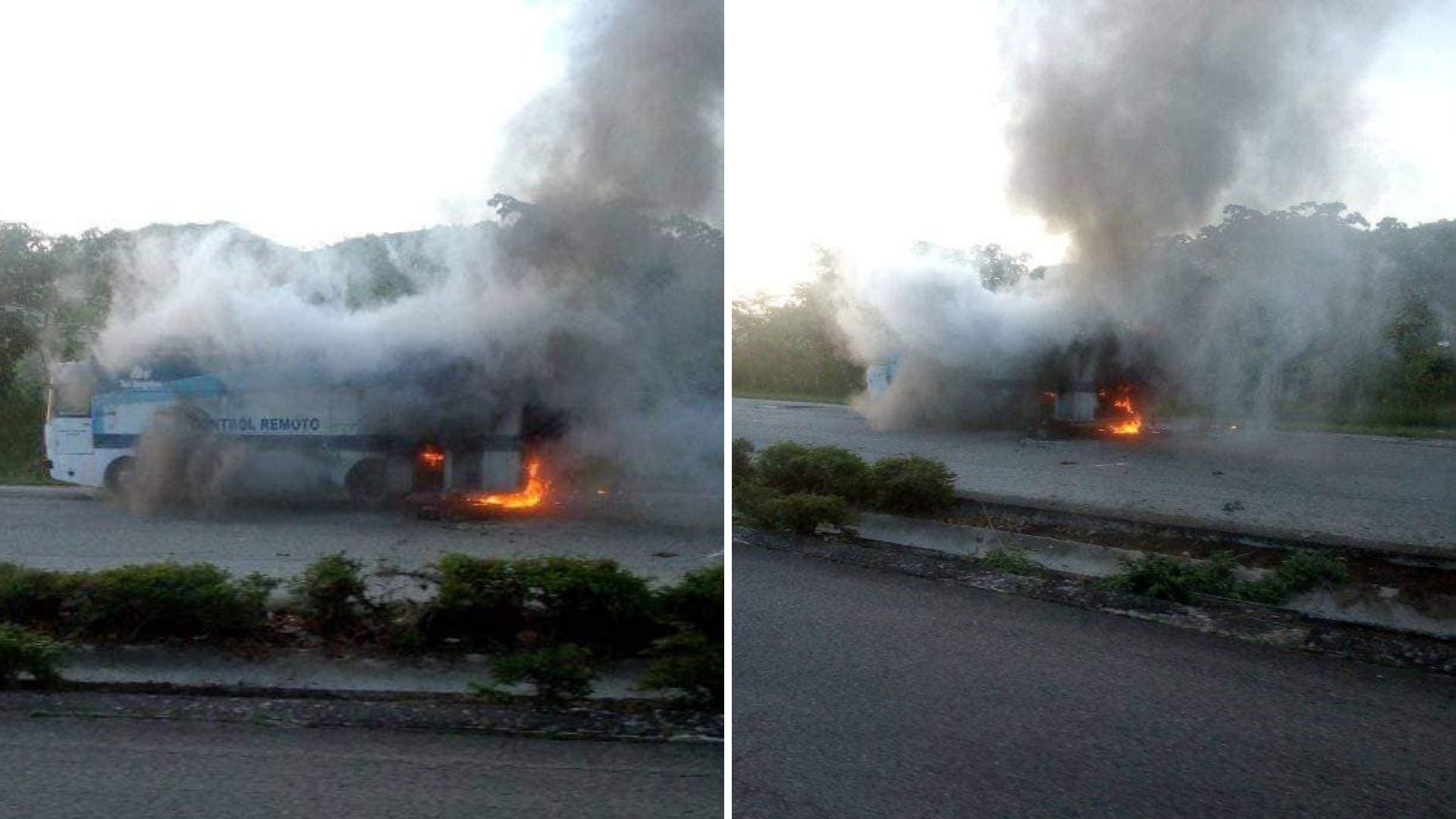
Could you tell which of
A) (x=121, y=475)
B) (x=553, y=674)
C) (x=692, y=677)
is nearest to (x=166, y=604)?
(x=553, y=674)

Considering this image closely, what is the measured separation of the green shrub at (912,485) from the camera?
547 centimetres

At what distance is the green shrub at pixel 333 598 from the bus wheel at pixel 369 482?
295 centimetres

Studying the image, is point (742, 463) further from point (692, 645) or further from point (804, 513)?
point (692, 645)

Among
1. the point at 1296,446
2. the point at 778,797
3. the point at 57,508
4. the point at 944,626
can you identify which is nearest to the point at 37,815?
the point at 778,797

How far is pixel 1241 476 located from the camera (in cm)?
412

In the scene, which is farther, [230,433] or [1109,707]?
[230,433]

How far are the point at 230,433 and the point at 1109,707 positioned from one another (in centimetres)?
607

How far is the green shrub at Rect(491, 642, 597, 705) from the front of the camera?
3.76 meters

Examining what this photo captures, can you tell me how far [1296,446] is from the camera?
395cm

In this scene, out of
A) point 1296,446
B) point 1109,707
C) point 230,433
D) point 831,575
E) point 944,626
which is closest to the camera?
point 1109,707

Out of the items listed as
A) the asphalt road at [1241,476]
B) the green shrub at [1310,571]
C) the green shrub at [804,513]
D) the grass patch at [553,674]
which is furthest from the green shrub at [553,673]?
the green shrub at [1310,571]

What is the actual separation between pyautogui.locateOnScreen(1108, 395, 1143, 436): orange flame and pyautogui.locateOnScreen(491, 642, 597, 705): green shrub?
2210 mm

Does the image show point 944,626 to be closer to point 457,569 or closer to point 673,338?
point 457,569

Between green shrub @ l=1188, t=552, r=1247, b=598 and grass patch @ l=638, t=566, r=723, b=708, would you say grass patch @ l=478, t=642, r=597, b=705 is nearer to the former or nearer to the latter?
grass patch @ l=638, t=566, r=723, b=708
